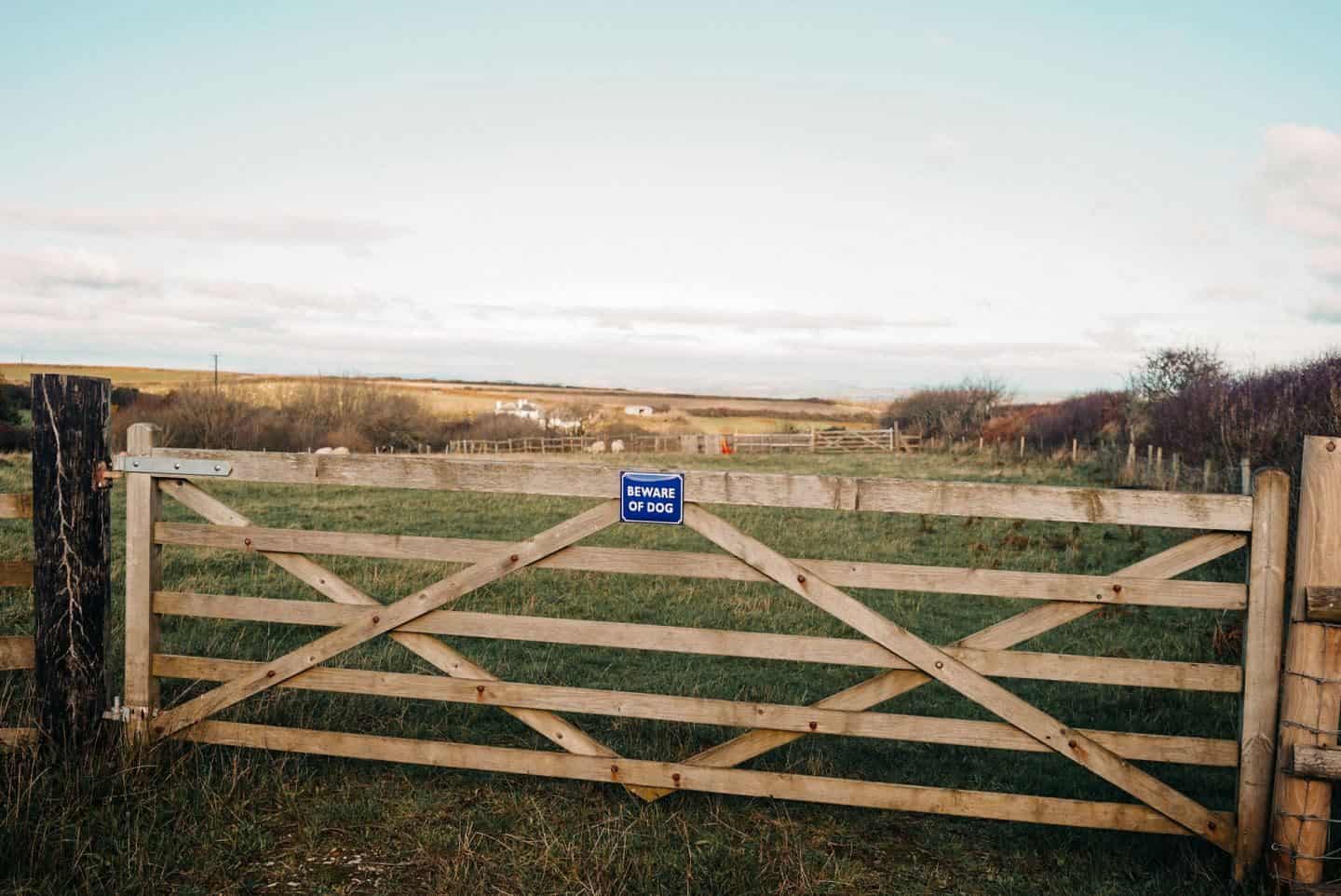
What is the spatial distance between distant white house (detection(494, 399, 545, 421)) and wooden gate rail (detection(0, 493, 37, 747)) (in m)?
69.0

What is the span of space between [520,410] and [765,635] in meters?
72.7

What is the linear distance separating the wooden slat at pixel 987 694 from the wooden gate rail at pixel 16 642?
3750 mm

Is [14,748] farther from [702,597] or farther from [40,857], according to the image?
[702,597]

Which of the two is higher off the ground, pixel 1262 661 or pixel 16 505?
pixel 16 505

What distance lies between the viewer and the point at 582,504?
74.0 ft

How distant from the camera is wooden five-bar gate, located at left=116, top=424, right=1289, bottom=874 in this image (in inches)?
170

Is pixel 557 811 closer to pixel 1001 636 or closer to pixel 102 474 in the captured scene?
pixel 1001 636

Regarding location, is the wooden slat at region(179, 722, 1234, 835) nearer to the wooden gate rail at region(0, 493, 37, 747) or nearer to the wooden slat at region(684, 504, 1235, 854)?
the wooden slat at region(684, 504, 1235, 854)

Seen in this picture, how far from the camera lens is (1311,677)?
4.19 meters

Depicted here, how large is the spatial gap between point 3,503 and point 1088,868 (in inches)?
236

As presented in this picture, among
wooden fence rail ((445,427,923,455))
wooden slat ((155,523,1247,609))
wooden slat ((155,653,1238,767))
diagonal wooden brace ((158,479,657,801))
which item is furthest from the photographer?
wooden fence rail ((445,427,923,455))

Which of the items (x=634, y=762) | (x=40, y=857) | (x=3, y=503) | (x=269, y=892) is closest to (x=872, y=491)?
(x=634, y=762)

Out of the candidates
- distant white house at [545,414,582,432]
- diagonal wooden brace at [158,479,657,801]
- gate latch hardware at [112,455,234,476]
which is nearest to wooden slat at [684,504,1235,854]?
diagonal wooden brace at [158,479,657,801]

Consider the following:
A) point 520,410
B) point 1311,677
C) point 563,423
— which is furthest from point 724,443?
point 1311,677
